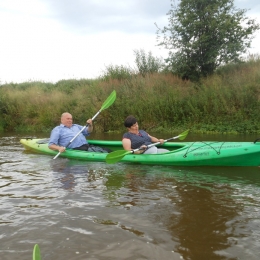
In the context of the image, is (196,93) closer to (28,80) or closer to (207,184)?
(207,184)

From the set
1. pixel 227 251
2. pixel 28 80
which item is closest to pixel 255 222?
pixel 227 251

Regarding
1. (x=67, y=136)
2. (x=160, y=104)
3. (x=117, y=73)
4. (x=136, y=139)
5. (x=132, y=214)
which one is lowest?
(x=132, y=214)

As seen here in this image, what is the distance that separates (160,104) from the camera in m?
11.5

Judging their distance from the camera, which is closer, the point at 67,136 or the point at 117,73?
the point at 67,136

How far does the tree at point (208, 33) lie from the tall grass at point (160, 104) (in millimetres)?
689

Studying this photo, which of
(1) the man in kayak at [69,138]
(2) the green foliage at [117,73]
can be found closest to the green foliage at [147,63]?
(2) the green foliage at [117,73]

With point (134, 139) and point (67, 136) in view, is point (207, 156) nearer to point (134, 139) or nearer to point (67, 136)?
point (134, 139)

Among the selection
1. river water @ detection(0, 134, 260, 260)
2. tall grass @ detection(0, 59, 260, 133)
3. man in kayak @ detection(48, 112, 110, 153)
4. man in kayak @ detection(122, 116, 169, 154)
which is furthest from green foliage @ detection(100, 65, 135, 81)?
river water @ detection(0, 134, 260, 260)

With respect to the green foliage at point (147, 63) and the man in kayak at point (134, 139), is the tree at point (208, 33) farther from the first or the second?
the man in kayak at point (134, 139)

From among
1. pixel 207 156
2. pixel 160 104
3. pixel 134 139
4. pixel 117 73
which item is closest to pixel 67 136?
pixel 134 139

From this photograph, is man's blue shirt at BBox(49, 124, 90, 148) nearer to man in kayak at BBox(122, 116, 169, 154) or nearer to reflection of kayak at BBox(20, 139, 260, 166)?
reflection of kayak at BBox(20, 139, 260, 166)

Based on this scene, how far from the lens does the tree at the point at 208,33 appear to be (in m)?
11.8

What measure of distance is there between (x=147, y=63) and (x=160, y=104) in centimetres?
339

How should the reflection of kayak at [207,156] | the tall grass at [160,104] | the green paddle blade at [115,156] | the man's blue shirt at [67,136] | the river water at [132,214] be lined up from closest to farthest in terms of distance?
the river water at [132,214], the reflection of kayak at [207,156], the green paddle blade at [115,156], the man's blue shirt at [67,136], the tall grass at [160,104]
